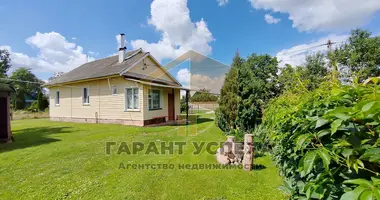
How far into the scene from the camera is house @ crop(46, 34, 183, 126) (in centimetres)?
1173

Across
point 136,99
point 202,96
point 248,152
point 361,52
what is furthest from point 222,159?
point 361,52

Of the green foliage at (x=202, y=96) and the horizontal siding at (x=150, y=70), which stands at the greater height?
the horizontal siding at (x=150, y=70)

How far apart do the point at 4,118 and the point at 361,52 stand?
27.1 meters

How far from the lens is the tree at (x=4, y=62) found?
132 ft

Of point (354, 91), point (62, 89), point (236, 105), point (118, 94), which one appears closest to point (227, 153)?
point (236, 105)

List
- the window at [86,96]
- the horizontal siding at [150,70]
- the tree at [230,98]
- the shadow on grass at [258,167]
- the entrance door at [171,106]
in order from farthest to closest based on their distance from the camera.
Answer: the entrance door at [171,106], the window at [86,96], the horizontal siding at [150,70], the tree at [230,98], the shadow on grass at [258,167]

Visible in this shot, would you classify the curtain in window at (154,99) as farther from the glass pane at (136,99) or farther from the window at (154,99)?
the glass pane at (136,99)

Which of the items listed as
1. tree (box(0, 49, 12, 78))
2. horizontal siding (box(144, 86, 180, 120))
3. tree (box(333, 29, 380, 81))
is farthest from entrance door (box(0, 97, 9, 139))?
tree (box(0, 49, 12, 78))

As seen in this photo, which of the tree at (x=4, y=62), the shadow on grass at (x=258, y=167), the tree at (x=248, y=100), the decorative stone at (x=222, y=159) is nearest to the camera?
the shadow on grass at (x=258, y=167)

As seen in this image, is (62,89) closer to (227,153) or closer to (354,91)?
(227,153)

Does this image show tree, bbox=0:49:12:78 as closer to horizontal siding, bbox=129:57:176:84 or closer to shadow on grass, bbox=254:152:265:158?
horizontal siding, bbox=129:57:176:84

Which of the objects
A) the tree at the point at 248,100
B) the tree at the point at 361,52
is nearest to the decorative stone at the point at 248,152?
the tree at the point at 248,100

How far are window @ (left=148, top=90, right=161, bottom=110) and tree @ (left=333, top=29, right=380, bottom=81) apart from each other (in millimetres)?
16589

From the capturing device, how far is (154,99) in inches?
503
